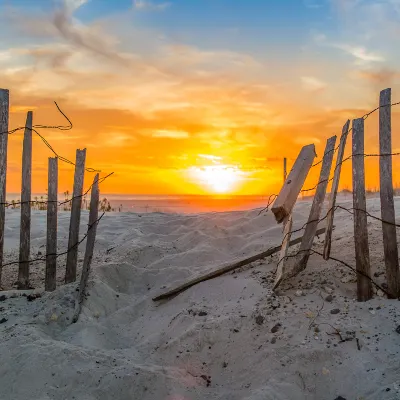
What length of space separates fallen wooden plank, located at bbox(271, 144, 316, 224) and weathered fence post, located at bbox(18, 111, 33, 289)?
4047 millimetres

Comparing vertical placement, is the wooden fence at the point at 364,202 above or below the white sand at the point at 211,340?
above

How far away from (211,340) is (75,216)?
3.17 m

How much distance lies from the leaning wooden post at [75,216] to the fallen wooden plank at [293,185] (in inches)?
133

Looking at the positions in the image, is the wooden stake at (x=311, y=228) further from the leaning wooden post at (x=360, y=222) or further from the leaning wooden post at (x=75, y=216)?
the leaning wooden post at (x=75, y=216)

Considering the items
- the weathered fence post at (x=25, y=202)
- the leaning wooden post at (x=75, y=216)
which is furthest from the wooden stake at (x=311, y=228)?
the weathered fence post at (x=25, y=202)

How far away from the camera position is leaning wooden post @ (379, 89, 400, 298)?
15.1ft

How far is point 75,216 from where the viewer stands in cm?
659

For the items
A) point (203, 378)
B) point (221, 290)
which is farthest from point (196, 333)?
point (221, 290)

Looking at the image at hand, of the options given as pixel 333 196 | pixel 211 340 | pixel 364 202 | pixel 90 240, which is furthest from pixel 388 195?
pixel 90 240

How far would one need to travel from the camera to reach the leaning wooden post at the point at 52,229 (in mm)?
6422

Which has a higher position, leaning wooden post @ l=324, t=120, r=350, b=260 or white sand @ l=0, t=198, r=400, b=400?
leaning wooden post @ l=324, t=120, r=350, b=260

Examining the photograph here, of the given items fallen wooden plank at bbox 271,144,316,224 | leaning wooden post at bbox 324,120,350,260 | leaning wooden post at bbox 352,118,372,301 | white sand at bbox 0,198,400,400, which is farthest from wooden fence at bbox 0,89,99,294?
leaning wooden post at bbox 352,118,372,301

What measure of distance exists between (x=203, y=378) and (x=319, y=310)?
1466mm

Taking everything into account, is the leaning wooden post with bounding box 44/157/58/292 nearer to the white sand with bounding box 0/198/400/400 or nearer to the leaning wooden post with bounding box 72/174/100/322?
the white sand with bounding box 0/198/400/400
